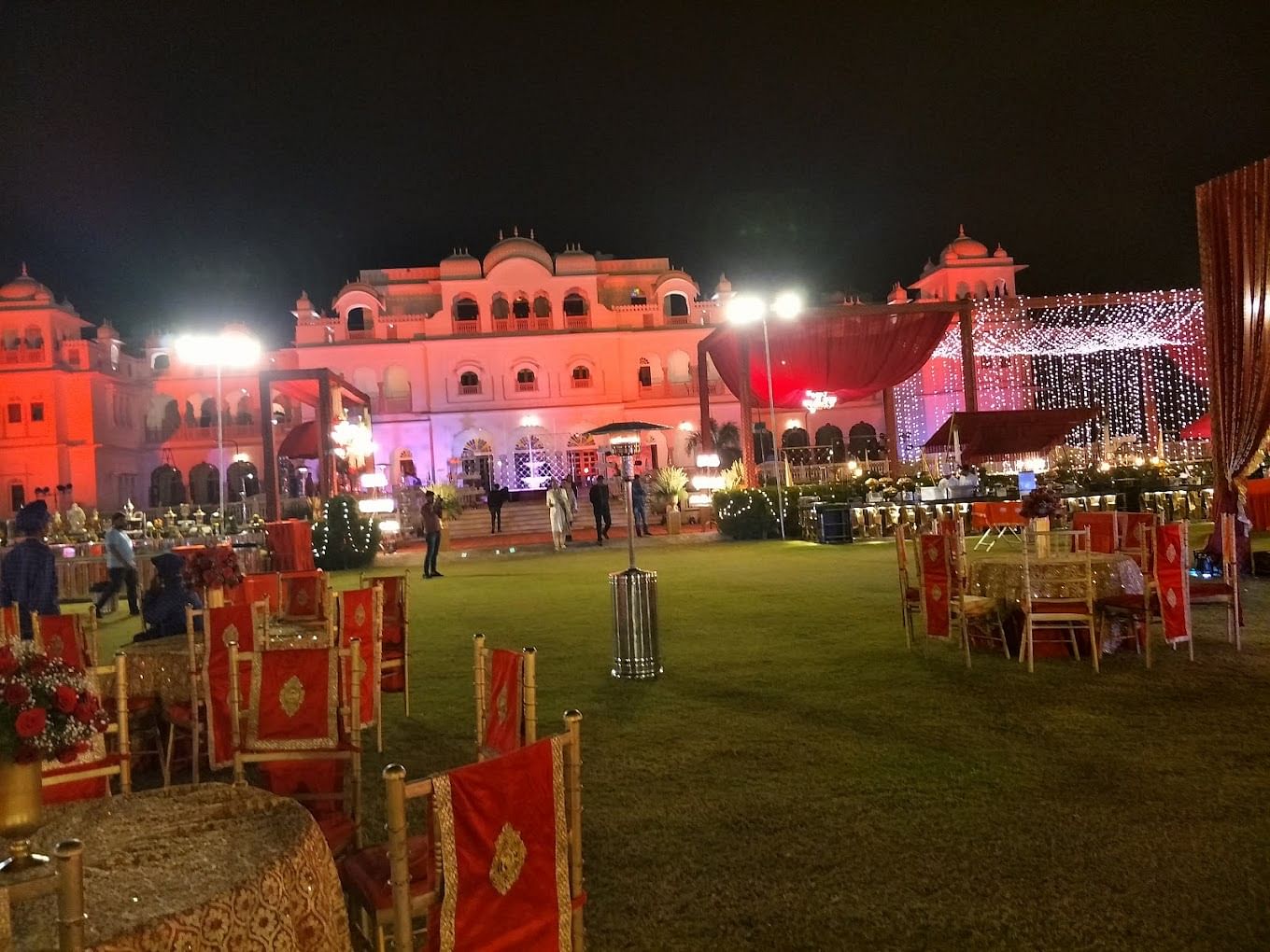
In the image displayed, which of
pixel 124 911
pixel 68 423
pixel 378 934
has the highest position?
pixel 68 423

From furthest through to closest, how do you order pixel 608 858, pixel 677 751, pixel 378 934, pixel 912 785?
1. pixel 677 751
2. pixel 912 785
3. pixel 608 858
4. pixel 378 934

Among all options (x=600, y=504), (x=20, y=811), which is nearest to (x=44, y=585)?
(x=20, y=811)

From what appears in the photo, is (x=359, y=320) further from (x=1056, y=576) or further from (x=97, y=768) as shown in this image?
(x=97, y=768)

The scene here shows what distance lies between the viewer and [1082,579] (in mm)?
6320

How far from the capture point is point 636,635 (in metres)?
6.45

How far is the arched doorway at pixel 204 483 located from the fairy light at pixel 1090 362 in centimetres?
2466

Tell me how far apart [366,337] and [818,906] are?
30.7 metres

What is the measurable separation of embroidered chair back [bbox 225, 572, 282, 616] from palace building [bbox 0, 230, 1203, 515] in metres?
22.6

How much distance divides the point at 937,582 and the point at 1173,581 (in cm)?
153

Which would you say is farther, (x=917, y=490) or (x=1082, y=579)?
(x=917, y=490)

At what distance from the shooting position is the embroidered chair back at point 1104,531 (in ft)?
25.9

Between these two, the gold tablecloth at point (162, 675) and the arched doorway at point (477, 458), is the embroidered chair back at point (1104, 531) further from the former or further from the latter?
the arched doorway at point (477, 458)

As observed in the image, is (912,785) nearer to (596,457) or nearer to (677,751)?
(677,751)

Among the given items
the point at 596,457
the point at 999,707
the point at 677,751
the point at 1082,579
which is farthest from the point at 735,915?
the point at 596,457
